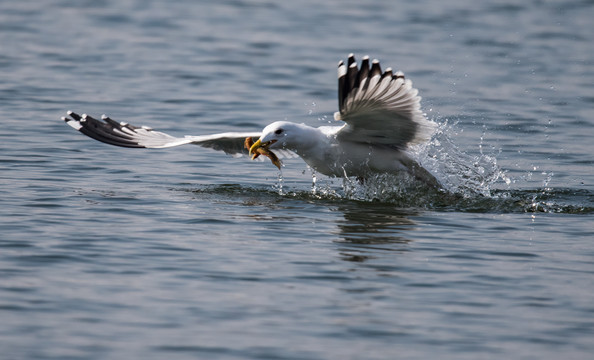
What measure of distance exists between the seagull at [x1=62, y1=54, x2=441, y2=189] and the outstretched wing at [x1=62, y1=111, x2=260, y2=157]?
0.01 meters

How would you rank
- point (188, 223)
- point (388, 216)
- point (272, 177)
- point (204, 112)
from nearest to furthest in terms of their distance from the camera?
point (188, 223), point (388, 216), point (272, 177), point (204, 112)

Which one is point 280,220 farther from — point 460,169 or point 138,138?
point 460,169

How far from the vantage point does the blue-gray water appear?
6.37 meters

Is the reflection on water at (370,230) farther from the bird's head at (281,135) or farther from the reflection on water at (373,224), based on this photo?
the bird's head at (281,135)

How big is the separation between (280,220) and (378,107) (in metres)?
1.36

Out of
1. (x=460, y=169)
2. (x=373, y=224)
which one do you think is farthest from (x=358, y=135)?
(x=460, y=169)

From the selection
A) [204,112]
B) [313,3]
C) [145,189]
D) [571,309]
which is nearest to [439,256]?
[571,309]

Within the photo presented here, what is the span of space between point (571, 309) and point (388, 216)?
279cm

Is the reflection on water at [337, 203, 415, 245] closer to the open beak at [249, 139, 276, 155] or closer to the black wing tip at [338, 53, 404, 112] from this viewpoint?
the open beak at [249, 139, 276, 155]

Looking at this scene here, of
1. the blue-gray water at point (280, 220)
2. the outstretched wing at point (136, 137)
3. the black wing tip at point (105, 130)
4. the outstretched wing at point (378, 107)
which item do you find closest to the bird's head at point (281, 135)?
the outstretched wing at point (378, 107)

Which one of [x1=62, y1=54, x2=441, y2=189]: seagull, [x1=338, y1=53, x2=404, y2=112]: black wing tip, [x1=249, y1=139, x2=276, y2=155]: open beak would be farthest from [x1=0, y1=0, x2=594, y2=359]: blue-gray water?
[x1=338, y1=53, x2=404, y2=112]: black wing tip

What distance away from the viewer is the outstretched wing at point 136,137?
34.2 feet

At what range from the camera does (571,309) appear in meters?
6.95

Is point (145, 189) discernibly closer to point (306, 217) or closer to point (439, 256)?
point (306, 217)
